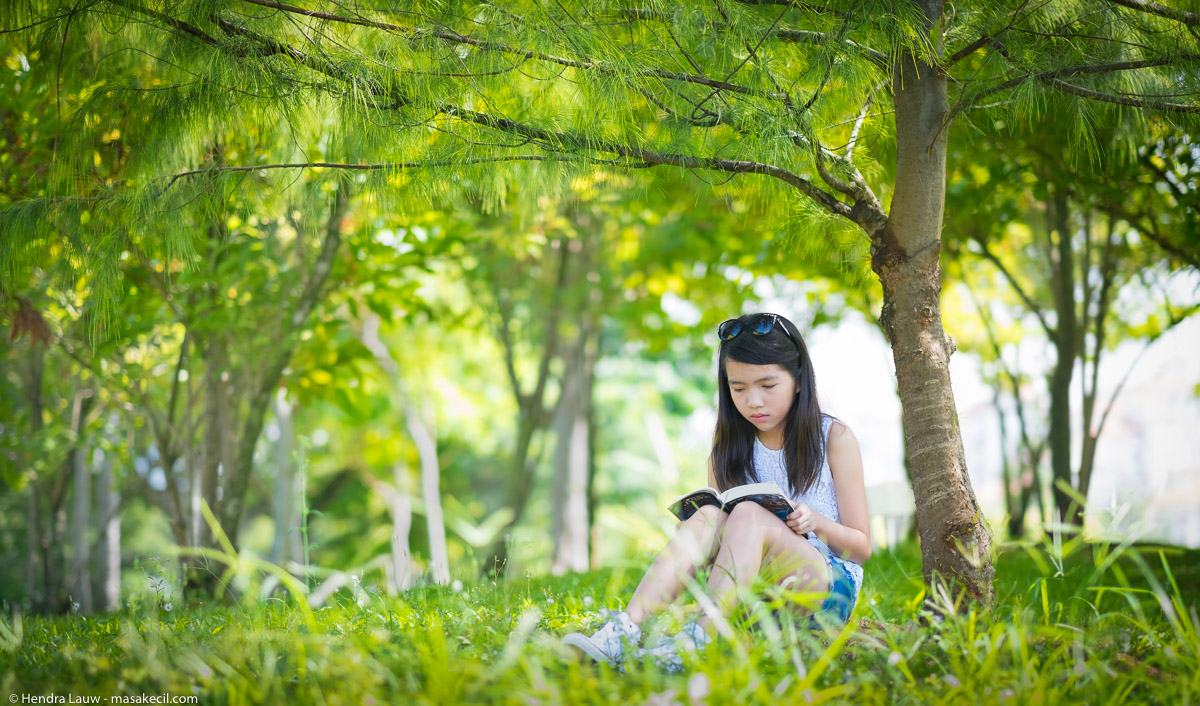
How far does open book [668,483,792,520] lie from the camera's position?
2.17 m

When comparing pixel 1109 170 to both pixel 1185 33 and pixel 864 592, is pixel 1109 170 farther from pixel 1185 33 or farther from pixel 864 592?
pixel 864 592

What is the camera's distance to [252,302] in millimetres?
4273

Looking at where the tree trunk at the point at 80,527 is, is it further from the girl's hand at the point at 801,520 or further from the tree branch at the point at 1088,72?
the tree branch at the point at 1088,72

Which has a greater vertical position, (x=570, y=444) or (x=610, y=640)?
(x=570, y=444)

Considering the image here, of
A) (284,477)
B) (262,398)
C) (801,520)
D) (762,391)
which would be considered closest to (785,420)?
(762,391)

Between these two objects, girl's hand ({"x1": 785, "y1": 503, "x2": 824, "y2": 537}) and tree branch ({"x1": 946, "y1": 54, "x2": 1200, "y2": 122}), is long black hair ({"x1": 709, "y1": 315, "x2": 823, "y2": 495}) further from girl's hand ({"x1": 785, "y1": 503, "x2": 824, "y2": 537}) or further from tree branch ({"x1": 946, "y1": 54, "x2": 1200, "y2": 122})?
tree branch ({"x1": 946, "y1": 54, "x2": 1200, "y2": 122})

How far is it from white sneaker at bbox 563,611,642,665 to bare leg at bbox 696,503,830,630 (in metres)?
0.20

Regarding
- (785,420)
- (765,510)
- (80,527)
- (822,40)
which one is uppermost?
(822,40)

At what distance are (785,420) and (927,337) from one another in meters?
0.54

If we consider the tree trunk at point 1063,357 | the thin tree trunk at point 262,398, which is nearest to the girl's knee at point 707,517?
the thin tree trunk at point 262,398

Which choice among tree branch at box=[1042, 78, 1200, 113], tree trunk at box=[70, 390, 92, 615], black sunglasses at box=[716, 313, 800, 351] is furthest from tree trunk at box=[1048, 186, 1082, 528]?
tree trunk at box=[70, 390, 92, 615]

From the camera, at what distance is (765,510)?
7.26ft

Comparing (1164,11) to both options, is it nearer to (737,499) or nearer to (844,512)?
(844,512)

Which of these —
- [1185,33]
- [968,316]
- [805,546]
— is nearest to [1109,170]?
[1185,33]
